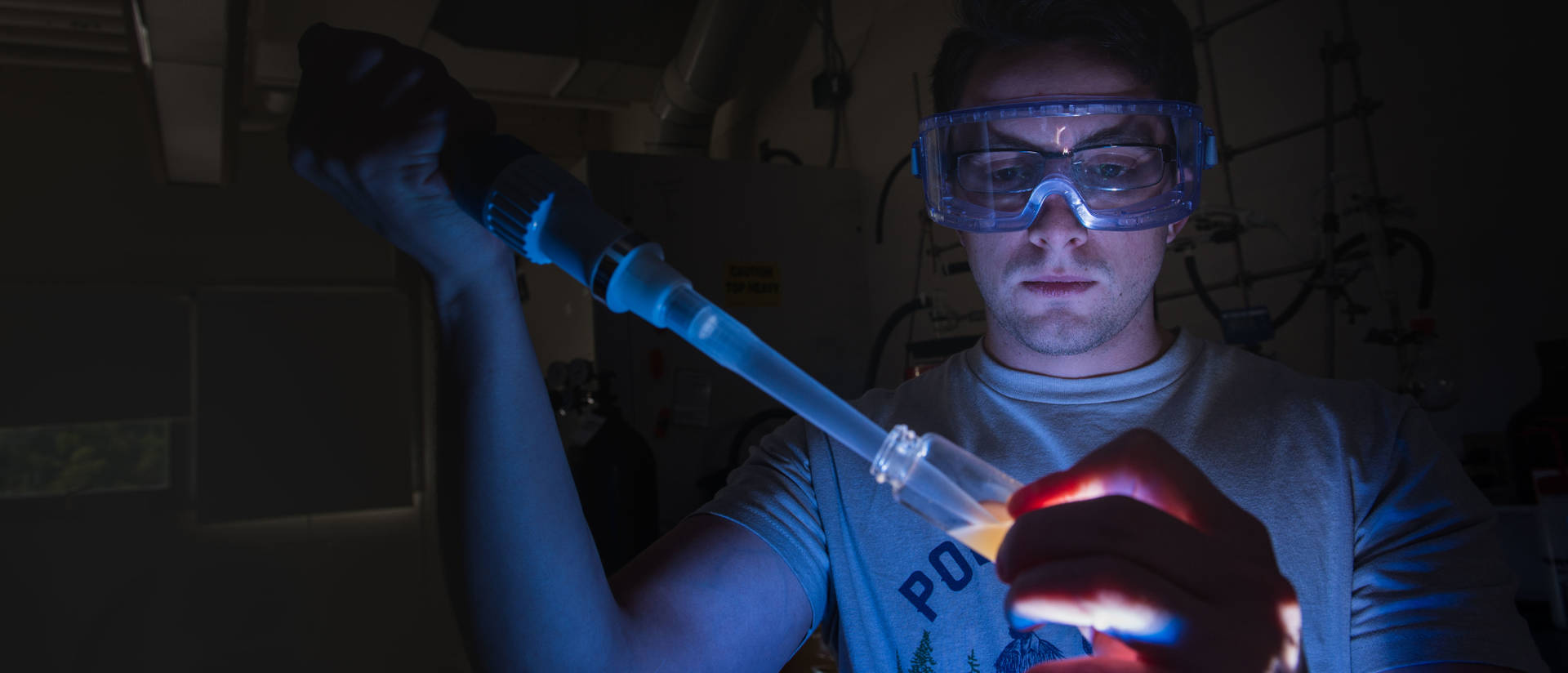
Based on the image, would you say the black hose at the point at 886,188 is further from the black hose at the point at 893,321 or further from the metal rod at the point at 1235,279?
the metal rod at the point at 1235,279

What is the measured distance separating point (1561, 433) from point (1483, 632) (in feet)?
3.18

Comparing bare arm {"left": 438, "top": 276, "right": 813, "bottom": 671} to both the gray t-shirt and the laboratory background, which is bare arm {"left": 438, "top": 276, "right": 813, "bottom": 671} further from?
the gray t-shirt

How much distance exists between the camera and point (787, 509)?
104 cm

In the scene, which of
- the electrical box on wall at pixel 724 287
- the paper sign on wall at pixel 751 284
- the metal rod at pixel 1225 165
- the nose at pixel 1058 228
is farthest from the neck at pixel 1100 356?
the paper sign on wall at pixel 751 284

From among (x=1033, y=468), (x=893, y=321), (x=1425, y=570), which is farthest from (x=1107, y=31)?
(x=893, y=321)

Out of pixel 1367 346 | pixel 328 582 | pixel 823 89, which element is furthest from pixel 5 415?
pixel 1367 346

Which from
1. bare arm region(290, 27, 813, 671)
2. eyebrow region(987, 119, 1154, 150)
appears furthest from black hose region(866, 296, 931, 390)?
bare arm region(290, 27, 813, 671)

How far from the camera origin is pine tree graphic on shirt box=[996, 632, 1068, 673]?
938 mm

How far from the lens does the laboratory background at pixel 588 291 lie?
1725 mm

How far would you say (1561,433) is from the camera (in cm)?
146

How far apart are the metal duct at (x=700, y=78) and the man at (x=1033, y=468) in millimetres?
2384

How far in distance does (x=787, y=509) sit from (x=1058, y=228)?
477 mm

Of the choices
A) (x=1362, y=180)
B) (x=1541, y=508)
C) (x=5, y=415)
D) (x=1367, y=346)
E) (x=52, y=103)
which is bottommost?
(x=5, y=415)

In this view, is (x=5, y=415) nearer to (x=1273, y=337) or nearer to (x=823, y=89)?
(x=823, y=89)
